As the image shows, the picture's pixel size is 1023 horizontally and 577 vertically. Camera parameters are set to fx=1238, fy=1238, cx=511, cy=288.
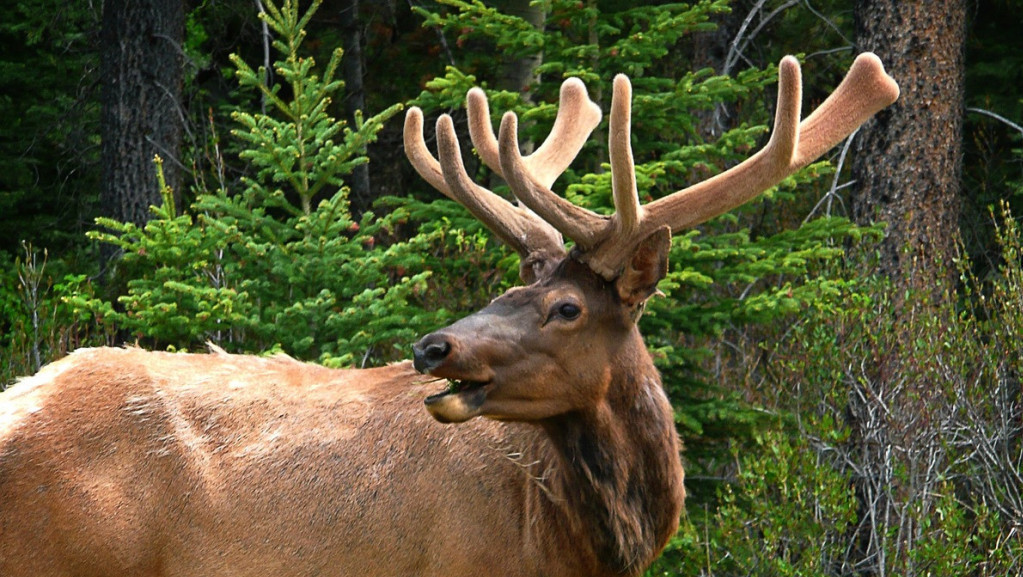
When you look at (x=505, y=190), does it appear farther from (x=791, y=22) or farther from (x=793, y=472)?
A: (x=791, y=22)

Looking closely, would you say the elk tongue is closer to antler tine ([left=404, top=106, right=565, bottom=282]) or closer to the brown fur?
the brown fur

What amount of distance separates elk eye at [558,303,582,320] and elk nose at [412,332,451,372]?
546 mm

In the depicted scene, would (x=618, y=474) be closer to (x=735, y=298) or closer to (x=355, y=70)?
(x=735, y=298)

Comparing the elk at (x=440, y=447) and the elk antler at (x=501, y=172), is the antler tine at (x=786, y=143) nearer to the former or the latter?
the elk at (x=440, y=447)

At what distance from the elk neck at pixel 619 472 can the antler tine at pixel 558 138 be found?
1213 millimetres

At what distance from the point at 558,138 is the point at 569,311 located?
1.45 metres

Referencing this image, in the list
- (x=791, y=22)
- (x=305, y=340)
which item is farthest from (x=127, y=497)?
(x=791, y=22)

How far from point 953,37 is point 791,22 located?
481cm

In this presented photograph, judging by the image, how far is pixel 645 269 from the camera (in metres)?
4.75

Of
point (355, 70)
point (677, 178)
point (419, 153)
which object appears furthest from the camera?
point (355, 70)

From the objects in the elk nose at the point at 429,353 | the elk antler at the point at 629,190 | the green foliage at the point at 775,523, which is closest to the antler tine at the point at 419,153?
the elk antler at the point at 629,190

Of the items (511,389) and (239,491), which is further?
(239,491)

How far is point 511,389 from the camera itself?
4.53 m

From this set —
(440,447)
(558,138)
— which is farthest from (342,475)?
(558,138)
